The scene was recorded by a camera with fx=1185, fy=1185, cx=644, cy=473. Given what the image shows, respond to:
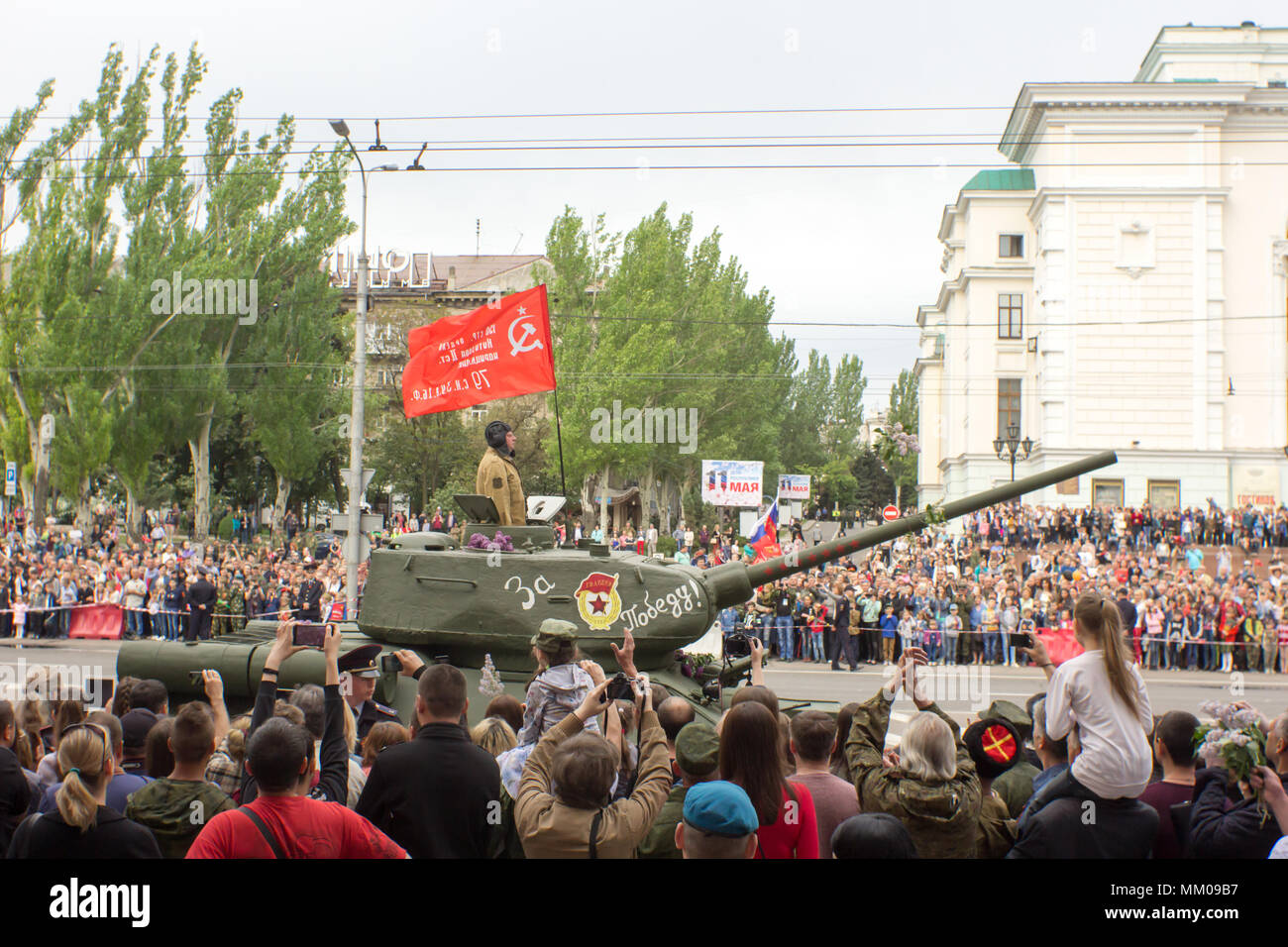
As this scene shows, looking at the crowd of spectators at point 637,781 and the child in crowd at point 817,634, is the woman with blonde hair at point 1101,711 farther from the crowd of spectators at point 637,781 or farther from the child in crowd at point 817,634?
the child in crowd at point 817,634

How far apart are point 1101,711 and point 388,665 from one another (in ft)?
18.1

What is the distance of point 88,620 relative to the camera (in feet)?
86.2

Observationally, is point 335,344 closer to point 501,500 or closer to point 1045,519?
point 1045,519

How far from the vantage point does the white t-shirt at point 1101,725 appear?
4.85m

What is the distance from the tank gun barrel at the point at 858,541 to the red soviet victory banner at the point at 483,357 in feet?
13.4

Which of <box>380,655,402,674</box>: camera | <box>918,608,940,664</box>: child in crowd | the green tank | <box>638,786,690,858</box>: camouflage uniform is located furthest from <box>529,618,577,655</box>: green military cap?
<box>918,608,940,664</box>: child in crowd

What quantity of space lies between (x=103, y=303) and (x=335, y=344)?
18.0 metres

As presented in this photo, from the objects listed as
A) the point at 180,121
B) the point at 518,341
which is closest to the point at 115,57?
the point at 180,121

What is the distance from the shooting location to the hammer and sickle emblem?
1413 cm

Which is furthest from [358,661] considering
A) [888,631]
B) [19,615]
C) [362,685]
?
[19,615]

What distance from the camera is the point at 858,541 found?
979 centimetres

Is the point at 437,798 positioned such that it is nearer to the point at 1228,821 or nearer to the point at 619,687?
the point at 619,687

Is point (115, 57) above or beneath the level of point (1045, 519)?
above

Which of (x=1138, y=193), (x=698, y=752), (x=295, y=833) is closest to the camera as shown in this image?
(x=295, y=833)
